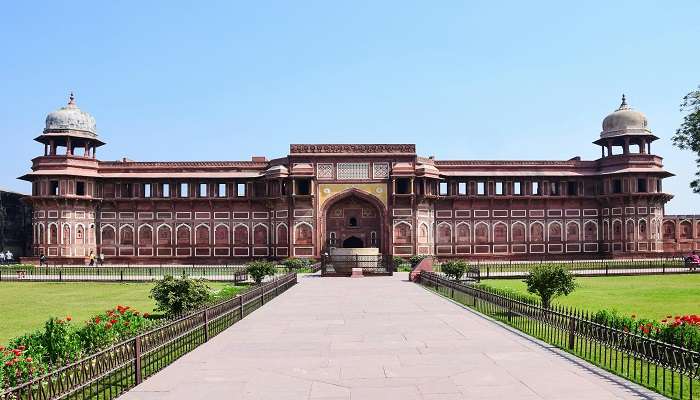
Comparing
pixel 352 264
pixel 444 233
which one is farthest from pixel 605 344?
pixel 444 233

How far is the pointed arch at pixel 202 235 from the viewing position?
42750 mm

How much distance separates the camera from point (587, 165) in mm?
44031

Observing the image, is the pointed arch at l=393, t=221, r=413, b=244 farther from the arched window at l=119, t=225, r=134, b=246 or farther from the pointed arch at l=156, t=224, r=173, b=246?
the arched window at l=119, t=225, r=134, b=246

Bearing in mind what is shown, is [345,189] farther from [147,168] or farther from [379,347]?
[379,347]

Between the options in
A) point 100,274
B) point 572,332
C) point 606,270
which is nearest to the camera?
point 572,332

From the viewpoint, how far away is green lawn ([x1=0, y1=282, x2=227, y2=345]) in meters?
14.1

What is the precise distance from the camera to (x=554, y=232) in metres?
43.5

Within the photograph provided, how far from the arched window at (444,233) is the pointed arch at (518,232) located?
15.0 feet

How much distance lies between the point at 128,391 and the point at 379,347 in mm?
4212

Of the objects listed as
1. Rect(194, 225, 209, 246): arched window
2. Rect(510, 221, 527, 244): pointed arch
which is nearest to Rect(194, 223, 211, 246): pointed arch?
Rect(194, 225, 209, 246): arched window

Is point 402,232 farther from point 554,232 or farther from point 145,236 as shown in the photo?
point 145,236

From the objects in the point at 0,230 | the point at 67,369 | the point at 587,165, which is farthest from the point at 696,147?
the point at 0,230

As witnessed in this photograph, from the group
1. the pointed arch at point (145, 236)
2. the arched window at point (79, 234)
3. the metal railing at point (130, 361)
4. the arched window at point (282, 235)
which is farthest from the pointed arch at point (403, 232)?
the metal railing at point (130, 361)

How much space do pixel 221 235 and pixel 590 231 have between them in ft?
88.0
